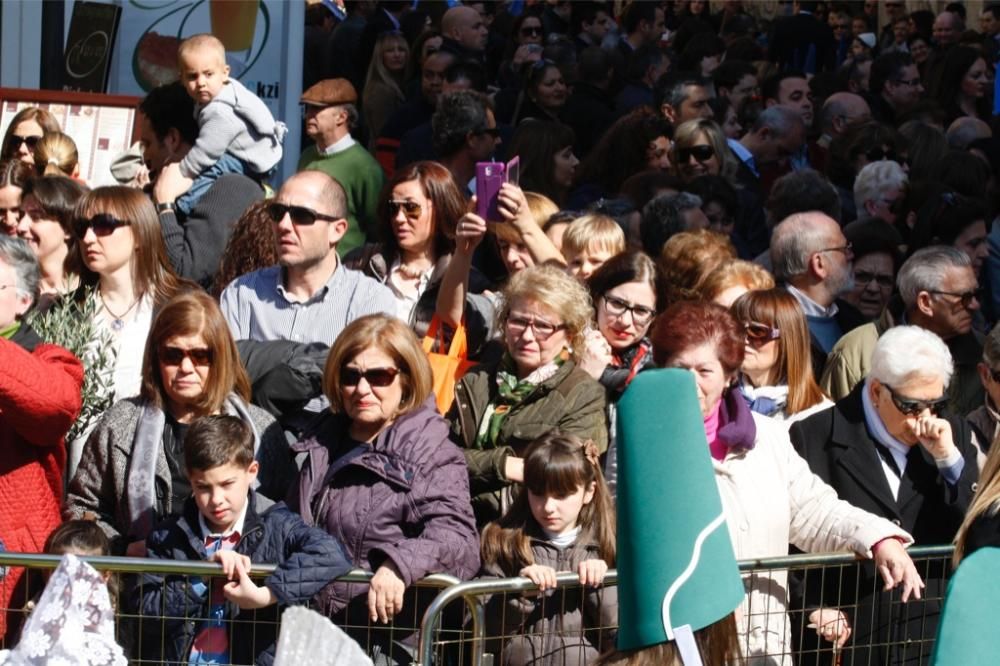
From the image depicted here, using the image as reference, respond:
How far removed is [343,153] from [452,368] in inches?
111

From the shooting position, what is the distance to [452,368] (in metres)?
6.37

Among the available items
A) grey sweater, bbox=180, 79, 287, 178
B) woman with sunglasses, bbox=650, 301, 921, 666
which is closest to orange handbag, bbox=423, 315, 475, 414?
woman with sunglasses, bbox=650, 301, 921, 666

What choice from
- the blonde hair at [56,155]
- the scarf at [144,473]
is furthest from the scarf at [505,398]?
the blonde hair at [56,155]

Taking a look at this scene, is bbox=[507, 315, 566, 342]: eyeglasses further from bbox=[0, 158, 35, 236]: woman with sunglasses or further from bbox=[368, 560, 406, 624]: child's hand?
bbox=[0, 158, 35, 236]: woman with sunglasses

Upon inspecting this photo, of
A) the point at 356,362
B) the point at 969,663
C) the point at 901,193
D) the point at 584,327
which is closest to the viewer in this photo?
the point at 969,663

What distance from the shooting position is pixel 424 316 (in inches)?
263

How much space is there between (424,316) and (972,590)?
4104 millimetres

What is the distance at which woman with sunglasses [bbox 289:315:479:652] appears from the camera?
521cm

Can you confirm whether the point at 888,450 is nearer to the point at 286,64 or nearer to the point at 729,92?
the point at 286,64

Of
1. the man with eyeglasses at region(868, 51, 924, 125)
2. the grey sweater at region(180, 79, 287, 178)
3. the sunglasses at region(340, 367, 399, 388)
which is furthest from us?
A: the man with eyeglasses at region(868, 51, 924, 125)

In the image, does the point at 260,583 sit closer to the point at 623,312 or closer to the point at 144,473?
the point at 144,473

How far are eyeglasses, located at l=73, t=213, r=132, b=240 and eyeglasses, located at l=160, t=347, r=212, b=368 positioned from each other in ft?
2.77

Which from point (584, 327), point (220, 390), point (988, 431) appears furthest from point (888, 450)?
point (220, 390)

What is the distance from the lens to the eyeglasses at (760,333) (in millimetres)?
6258
